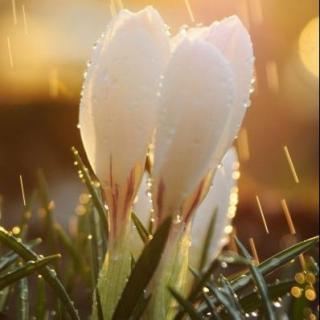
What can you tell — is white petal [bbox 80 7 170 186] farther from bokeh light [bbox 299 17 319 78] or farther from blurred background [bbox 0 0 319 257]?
bokeh light [bbox 299 17 319 78]

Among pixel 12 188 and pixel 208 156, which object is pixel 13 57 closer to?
pixel 12 188

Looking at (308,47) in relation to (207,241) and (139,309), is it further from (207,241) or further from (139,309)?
(139,309)

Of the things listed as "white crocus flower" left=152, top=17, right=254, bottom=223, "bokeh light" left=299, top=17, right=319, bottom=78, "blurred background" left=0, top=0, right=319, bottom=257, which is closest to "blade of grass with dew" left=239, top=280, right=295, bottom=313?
"white crocus flower" left=152, top=17, right=254, bottom=223

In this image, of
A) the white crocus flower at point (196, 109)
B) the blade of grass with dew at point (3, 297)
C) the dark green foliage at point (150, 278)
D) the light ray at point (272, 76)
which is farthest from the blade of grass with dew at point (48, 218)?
the light ray at point (272, 76)

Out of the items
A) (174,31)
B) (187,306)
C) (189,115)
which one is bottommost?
(174,31)

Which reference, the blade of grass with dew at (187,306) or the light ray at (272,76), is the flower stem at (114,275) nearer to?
the blade of grass with dew at (187,306)

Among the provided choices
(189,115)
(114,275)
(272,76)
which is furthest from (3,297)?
(272,76)

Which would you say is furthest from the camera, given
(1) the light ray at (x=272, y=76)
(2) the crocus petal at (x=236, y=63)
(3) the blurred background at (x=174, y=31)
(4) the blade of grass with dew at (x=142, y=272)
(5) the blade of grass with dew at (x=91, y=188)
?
(1) the light ray at (x=272, y=76)
